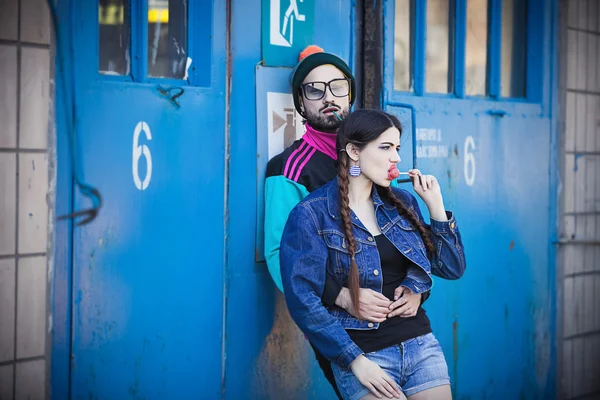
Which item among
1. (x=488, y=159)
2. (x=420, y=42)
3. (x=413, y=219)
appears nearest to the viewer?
(x=413, y=219)

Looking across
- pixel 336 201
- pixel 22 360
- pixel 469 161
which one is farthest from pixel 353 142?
pixel 469 161

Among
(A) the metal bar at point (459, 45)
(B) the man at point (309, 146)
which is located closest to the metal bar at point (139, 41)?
(B) the man at point (309, 146)

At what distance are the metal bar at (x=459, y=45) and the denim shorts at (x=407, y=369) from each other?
7.57ft

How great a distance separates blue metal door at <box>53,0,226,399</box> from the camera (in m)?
3.05

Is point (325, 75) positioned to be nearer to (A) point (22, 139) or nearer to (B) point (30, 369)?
(A) point (22, 139)

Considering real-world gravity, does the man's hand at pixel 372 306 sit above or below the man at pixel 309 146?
below

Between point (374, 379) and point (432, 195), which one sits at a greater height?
point (432, 195)

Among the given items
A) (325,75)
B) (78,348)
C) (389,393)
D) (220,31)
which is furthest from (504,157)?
(78,348)

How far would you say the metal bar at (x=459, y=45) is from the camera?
4504 millimetres

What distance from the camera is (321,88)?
3.40m

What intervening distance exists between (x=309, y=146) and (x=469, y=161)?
5.02ft

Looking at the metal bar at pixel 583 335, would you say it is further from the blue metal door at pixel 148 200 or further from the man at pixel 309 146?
the blue metal door at pixel 148 200

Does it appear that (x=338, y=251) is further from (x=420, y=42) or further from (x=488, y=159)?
(x=488, y=159)

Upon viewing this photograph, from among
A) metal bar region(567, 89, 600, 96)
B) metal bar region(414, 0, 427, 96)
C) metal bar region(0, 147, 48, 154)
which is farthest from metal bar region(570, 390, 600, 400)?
metal bar region(0, 147, 48, 154)
